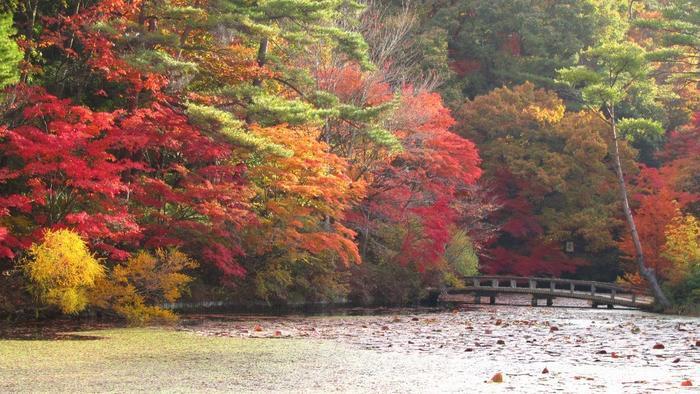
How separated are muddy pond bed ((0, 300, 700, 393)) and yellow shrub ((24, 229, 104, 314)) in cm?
135

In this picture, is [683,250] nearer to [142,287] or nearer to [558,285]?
[558,285]

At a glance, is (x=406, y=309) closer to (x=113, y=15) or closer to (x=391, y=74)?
(x=391, y=74)

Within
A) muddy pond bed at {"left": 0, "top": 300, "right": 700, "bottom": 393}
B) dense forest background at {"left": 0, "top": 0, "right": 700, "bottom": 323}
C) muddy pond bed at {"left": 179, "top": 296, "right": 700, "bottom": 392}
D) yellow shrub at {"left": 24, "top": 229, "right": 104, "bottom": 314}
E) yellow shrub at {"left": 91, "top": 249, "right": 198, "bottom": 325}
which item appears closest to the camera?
muddy pond bed at {"left": 0, "top": 300, "right": 700, "bottom": 393}

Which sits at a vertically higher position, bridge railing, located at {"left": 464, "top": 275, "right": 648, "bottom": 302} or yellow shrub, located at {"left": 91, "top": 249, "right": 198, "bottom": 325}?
bridge railing, located at {"left": 464, "top": 275, "right": 648, "bottom": 302}

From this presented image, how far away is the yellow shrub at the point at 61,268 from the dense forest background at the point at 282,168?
1.6 inches

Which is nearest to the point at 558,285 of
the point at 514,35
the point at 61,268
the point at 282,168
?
the point at 514,35

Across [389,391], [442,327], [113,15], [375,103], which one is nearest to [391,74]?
[375,103]

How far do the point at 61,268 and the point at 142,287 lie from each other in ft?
8.46

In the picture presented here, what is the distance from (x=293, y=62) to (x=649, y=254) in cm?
1251

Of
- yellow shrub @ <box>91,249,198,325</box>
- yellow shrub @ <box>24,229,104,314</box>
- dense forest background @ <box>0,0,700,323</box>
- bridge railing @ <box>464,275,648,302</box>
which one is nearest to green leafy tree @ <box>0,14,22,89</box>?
dense forest background @ <box>0,0,700,323</box>

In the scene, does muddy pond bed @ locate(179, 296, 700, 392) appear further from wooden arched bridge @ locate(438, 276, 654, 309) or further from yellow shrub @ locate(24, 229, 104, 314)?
wooden arched bridge @ locate(438, 276, 654, 309)

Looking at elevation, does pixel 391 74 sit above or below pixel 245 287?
above

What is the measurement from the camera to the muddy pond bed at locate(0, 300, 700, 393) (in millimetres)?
9195

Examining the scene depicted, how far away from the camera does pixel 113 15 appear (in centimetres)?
2144
